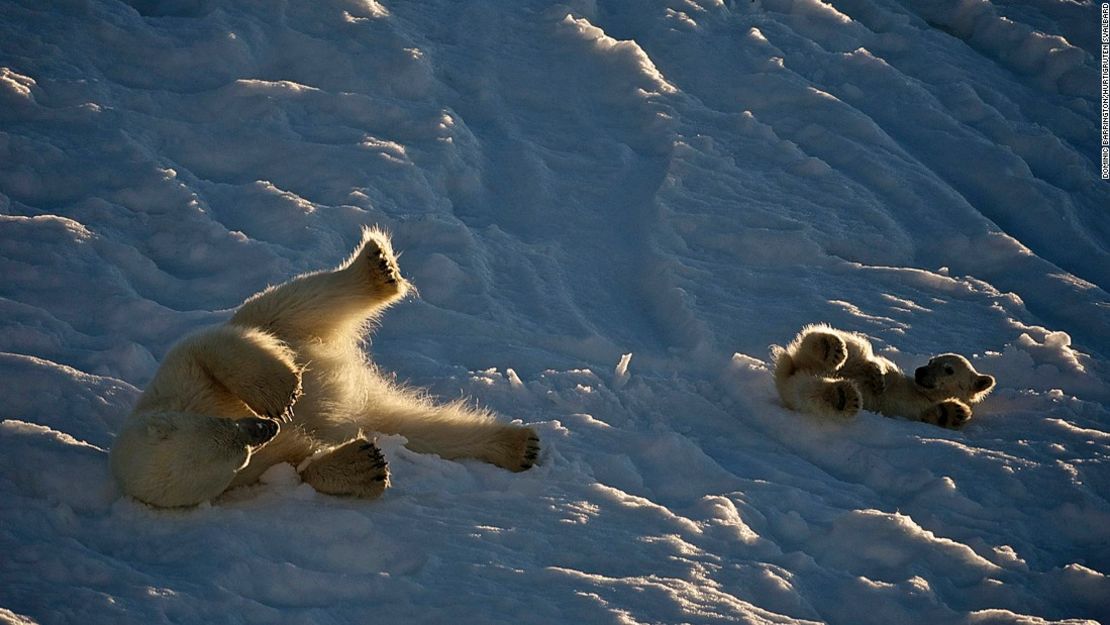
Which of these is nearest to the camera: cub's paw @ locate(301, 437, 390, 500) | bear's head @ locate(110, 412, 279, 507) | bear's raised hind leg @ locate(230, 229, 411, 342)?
bear's head @ locate(110, 412, 279, 507)

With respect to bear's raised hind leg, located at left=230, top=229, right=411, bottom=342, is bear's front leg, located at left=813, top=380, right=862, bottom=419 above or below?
below

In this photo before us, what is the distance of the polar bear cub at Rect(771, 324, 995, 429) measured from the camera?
5.82m

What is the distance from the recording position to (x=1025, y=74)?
9.62m

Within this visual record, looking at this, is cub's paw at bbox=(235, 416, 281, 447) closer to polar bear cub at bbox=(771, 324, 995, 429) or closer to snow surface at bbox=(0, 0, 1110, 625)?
snow surface at bbox=(0, 0, 1110, 625)

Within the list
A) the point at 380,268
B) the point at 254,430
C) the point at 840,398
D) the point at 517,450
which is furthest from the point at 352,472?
the point at 840,398

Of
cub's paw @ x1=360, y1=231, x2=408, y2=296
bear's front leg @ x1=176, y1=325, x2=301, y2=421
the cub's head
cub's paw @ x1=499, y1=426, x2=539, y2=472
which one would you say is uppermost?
cub's paw @ x1=360, y1=231, x2=408, y2=296

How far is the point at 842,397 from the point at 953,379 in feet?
2.53

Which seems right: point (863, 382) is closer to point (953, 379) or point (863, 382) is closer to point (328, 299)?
point (953, 379)

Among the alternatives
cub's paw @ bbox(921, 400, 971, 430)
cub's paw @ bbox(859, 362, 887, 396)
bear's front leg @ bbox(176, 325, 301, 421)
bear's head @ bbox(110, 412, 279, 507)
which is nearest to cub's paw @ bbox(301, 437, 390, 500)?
bear's front leg @ bbox(176, 325, 301, 421)

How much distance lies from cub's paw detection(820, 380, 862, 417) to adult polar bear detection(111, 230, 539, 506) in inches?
66.8

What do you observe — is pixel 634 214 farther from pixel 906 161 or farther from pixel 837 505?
pixel 837 505

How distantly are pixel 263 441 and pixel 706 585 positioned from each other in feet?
5.72

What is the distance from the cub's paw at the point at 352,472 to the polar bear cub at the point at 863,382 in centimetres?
245

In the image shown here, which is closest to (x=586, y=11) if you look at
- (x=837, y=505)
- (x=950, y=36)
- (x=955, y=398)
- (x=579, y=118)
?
(x=579, y=118)
